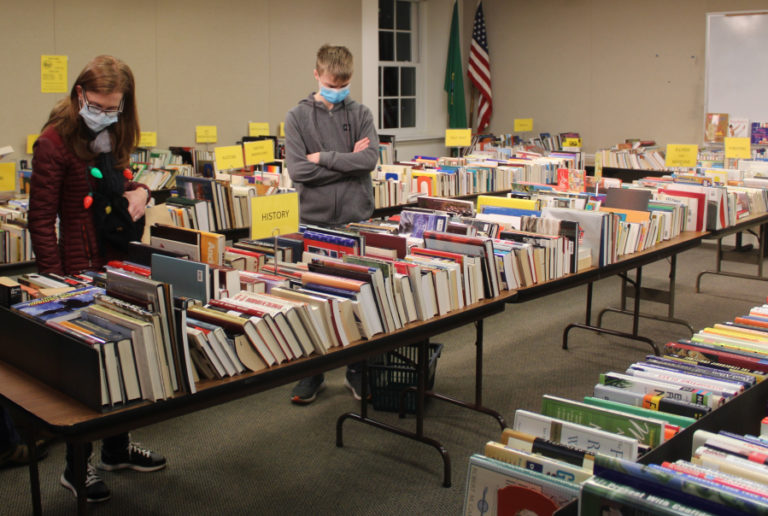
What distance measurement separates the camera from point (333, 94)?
393 centimetres

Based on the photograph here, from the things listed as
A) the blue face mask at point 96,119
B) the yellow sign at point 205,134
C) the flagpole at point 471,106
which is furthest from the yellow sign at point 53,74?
the flagpole at point 471,106

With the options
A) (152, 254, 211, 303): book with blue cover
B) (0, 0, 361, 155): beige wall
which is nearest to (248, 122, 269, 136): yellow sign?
(0, 0, 361, 155): beige wall

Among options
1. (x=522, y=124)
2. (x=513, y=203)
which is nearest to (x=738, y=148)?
(x=522, y=124)

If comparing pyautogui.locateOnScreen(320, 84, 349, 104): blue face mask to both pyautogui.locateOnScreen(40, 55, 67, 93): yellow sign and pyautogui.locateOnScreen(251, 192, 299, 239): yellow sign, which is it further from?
pyautogui.locateOnScreen(40, 55, 67, 93): yellow sign

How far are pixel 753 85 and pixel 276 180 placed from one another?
6493 millimetres

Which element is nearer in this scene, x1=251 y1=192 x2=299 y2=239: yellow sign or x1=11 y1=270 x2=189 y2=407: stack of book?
x1=11 y1=270 x2=189 y2=407: stack of book

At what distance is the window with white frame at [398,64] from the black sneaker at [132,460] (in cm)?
810

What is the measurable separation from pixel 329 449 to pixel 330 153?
1508mm

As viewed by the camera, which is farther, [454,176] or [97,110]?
[454,176]

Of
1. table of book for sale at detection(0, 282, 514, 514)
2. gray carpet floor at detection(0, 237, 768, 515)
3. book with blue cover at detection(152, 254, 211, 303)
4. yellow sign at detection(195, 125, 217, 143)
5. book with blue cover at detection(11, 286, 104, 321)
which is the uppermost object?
yellow sign at detection(195, 125, 217, 143)

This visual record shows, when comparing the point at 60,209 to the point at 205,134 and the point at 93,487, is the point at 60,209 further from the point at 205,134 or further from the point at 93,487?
the point at 205,134

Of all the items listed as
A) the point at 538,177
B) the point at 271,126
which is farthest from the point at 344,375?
the point at 271,126

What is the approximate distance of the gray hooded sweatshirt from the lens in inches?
157

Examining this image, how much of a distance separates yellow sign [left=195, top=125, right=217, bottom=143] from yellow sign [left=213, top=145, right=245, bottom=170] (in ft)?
7.60
